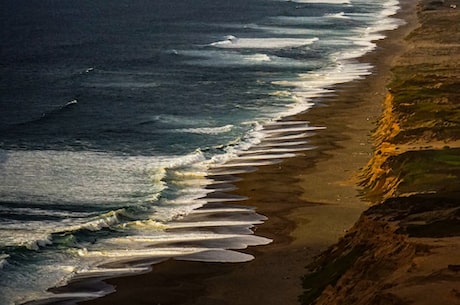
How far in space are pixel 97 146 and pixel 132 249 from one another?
24.3 metres

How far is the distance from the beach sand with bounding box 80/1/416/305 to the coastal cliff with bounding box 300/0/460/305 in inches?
52.5

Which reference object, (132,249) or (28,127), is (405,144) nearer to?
(132,249)

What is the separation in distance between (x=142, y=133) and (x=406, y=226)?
3813 centimetres

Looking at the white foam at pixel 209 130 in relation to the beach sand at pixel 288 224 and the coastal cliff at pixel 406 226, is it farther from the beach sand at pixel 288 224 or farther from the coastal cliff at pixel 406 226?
the coastal cliff at pixel 406 226

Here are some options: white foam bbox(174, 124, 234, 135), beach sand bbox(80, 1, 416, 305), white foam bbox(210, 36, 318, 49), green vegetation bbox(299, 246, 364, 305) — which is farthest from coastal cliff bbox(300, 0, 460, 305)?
white foam bbox(210, 36, 318, 49)

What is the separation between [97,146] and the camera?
199 feet

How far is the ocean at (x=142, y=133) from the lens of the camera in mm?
37438

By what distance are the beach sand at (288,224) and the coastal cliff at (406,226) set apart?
4.37 ft

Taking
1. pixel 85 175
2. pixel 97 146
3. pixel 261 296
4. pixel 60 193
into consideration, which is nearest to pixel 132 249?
pixel 261 296

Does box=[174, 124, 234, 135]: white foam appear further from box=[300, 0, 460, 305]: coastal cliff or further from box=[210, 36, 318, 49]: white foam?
box=[210, 36, 318, 49]: white foam

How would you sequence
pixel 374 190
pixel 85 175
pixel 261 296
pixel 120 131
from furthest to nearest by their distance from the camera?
1. pixel 120 131
2. pixel 85 175
3. pixel 374 190
4. pixel 261 296

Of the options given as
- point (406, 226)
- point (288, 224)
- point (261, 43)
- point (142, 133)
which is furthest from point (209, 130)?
point (261, 43)

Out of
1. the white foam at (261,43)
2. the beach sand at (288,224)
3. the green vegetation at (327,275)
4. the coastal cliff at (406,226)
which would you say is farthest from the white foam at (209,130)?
the white foam at (261,43)

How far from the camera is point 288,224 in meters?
40.2
